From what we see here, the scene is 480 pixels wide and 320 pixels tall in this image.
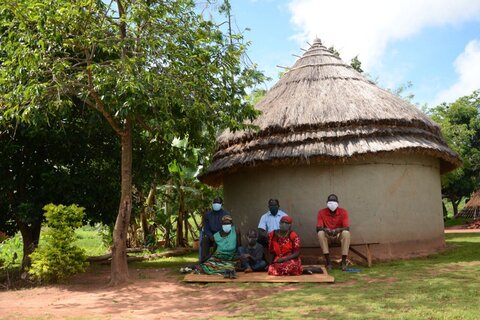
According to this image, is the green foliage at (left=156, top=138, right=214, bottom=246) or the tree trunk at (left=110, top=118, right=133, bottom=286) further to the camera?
the green foliage at (left=156, top=138, right=214, bottom=246)

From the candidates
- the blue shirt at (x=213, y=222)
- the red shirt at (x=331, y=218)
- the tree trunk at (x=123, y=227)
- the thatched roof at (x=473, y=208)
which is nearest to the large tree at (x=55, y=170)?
the tree trunk at (x=123, y=227)

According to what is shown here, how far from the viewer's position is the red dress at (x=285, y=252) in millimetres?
7059

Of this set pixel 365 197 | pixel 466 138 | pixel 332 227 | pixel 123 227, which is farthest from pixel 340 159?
pixel 466 138

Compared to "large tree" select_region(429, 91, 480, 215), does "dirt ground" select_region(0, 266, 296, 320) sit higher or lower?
lower

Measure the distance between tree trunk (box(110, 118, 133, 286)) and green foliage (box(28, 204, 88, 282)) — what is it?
26.1 inches

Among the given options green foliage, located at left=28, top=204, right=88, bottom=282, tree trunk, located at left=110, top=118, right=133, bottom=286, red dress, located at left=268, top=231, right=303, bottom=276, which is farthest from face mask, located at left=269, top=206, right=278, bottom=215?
green foliage, located at left=28, top=204, right=88, bottom=282

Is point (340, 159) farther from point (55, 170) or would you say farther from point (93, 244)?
point (93, 244)

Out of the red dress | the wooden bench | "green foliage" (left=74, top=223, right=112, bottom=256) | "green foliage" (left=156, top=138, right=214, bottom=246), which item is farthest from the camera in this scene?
"green foliage" (left=74, top=223, right=112, bottom=256)

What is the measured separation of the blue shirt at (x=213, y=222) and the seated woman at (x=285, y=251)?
1.13 meters

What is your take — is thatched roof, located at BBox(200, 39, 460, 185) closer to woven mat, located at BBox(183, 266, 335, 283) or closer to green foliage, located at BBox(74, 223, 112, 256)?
woven mat, located at BBox(183, 266, 335, 283)

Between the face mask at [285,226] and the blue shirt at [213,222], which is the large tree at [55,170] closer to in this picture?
the blue shirt at [213,222]

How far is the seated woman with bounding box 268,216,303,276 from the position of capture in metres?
7.06

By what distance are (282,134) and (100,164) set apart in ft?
11.7

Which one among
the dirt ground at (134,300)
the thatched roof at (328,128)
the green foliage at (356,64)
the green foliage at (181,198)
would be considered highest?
the green foliage at (356,64)
